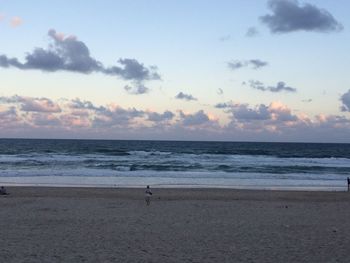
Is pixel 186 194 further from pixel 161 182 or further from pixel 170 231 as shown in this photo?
pixel 170 231

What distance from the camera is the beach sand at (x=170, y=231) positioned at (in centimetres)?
991

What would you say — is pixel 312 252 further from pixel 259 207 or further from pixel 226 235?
pixel 259 207

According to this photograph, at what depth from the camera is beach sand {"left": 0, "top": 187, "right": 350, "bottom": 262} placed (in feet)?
32.5

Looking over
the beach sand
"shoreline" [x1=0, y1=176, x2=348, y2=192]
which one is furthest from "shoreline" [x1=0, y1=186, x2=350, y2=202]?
"shoreline" [x1=0, y1=176, x2=348, y2=192]

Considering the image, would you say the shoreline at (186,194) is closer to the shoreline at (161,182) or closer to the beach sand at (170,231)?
the beach sand at (170,231)

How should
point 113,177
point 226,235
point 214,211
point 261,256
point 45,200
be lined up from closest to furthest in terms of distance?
point 261,256
point 226,235
point 214,211
point 45,200
point 113,177

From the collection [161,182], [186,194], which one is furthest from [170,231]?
[161,182]

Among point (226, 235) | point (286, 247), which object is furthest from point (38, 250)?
point (286, 247)

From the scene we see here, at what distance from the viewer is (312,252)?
33.7ft

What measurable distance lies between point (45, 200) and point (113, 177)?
15.6 m

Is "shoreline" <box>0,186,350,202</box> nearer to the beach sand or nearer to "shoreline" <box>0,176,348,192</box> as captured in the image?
the beach sand

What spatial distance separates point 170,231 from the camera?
12.6m

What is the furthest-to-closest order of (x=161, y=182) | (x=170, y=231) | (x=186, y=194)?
(x=161, y=182), (x=186, y=194), (x=170, y=231)

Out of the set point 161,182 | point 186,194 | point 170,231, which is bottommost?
point 161,182
